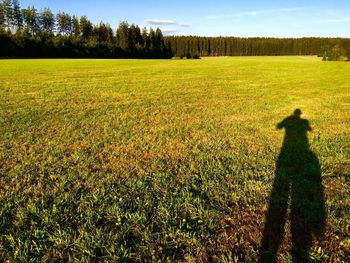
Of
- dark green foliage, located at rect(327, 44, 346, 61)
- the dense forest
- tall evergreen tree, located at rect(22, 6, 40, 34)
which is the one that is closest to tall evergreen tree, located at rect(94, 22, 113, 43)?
the dense forest

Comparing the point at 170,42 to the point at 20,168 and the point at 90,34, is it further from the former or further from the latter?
the point at 20,168

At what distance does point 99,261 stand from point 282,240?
2.13 m

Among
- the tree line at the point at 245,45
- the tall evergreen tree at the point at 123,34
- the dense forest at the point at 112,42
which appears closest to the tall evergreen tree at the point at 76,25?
the dense forest at the point at 112,42

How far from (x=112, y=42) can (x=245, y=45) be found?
212 ft

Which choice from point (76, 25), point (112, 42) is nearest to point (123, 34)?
point (112, 42)

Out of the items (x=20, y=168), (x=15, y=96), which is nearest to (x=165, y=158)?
(x=20, y=168)

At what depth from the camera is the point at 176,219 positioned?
12.0 feet

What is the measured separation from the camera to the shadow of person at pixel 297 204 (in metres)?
3.23

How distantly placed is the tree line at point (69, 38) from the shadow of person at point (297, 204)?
261ft

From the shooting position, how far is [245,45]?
12900cm

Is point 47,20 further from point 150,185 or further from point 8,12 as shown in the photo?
point 150,185

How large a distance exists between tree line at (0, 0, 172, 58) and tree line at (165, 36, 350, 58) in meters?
19.1

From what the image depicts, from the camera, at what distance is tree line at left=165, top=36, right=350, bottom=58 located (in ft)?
403

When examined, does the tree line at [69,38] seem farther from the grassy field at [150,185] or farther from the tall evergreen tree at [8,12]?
the grassy field at [150,185]
